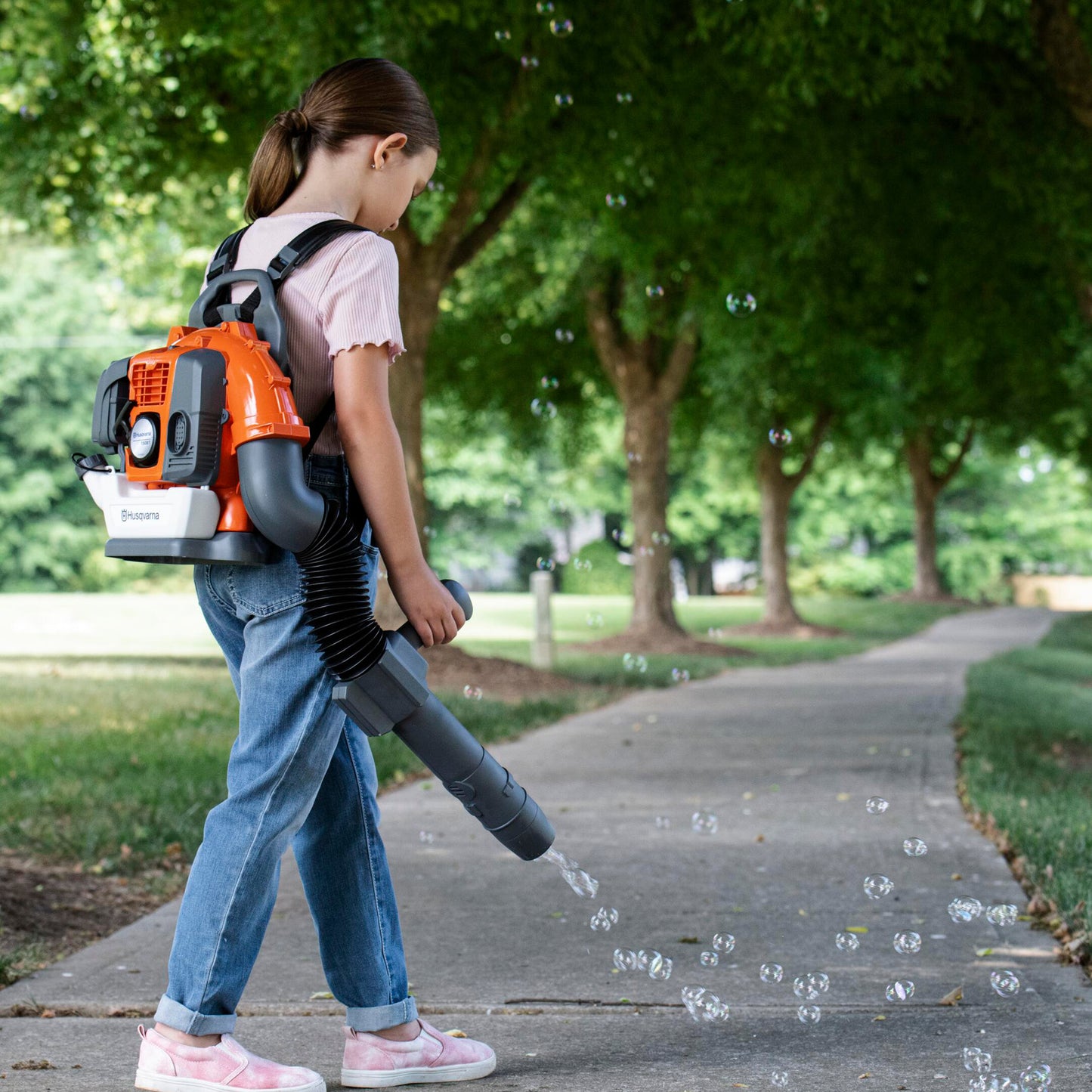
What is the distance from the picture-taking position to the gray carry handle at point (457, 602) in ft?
8.61

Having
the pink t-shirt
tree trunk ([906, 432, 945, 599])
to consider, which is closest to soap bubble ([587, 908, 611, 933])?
the pink t-shirt

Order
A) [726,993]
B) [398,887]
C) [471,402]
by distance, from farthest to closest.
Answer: [471,402]
[398,887]
[726,993]

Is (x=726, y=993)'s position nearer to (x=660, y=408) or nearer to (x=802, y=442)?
(x=660, y=408)

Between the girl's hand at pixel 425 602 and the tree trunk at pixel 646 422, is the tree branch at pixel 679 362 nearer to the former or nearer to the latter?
the tree trunk at pixel 646 422

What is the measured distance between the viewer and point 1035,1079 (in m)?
2.76

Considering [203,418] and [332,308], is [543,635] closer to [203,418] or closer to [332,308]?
[332,308]

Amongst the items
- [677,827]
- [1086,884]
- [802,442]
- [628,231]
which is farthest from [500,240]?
[1086,884]

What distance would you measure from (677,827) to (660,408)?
44.3 ft

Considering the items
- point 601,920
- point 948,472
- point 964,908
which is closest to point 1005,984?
point 964,908

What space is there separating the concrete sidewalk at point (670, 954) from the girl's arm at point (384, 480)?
97cm

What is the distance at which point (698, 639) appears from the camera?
1931 cm

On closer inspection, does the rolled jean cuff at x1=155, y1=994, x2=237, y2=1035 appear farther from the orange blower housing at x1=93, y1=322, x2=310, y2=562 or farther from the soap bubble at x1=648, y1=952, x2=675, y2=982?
the soap bubble at x1=648, y1=952, x2=675, y2=982

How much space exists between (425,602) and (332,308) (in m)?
0.55

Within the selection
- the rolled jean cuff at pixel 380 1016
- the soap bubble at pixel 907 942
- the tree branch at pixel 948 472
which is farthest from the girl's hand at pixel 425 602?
the tree branch at pixel 948 472
